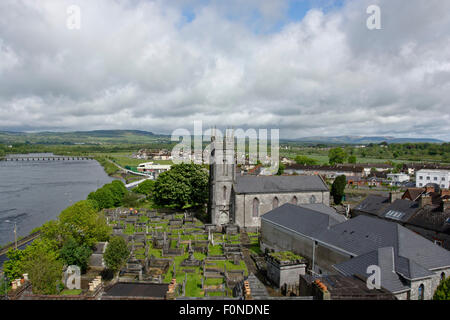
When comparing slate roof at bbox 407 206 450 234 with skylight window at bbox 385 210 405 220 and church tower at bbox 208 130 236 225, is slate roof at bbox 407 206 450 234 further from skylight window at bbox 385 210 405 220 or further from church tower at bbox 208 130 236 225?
church tower at bbox 208 130 236 225

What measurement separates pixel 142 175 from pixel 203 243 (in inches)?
3168

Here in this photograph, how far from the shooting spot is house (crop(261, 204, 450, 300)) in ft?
44.5

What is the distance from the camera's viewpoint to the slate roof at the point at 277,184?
3450 centimetres

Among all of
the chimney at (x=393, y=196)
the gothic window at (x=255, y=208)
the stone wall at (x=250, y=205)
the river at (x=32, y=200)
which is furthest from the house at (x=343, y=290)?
the river at (x=32, y=200)

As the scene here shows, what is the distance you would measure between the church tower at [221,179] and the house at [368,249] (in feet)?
36.9

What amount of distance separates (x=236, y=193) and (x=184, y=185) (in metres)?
10.7

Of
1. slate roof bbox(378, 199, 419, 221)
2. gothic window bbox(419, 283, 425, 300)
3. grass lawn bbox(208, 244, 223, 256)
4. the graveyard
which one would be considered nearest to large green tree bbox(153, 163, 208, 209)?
the graveyard

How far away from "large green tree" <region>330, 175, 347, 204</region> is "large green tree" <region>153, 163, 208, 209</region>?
22.5 metres

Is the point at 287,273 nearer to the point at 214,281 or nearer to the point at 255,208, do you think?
the point at 214,281

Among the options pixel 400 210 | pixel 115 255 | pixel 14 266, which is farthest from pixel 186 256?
pixel 400 210

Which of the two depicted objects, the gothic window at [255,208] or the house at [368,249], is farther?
the gothic window at [255,208]

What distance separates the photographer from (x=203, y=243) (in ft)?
92.3

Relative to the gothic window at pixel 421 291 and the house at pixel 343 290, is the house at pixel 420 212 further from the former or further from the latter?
the house at pixel 343 290
